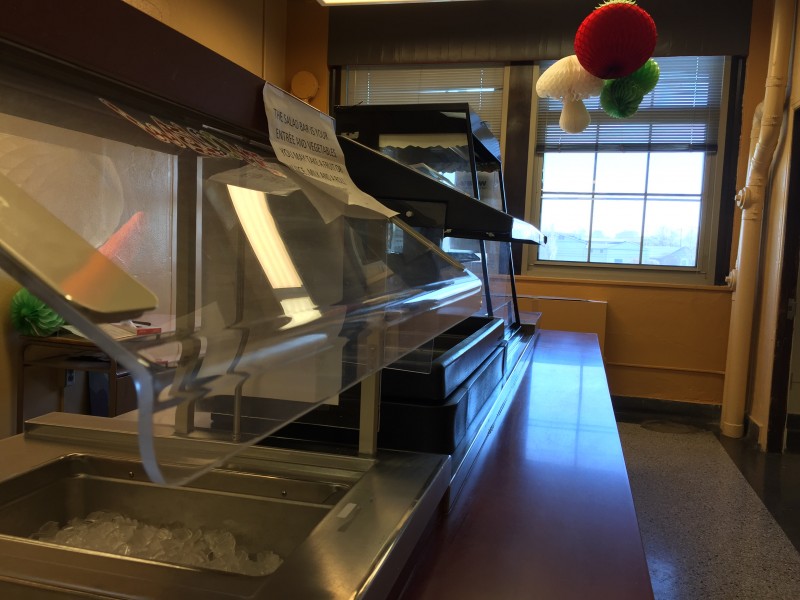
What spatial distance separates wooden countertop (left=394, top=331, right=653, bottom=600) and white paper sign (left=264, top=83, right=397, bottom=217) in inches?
18.5

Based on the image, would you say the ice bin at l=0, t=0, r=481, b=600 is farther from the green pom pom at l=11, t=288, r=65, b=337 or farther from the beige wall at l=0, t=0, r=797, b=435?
the beige wall at l=0, t=0, r=797, b=435

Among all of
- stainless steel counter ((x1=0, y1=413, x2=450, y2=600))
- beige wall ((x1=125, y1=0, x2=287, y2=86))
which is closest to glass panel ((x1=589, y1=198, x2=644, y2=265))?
beige wall ((x1=125, y1=0, x2=287, y2=86))

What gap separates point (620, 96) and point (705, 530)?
177 cm

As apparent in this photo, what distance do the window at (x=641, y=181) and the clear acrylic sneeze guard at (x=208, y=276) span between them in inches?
152

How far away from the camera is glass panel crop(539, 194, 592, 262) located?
4.61 m

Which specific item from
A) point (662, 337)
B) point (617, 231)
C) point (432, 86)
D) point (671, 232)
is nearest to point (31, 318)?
point (432, 86)

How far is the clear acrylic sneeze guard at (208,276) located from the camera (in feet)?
1.03

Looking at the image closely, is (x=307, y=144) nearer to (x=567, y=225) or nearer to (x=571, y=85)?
(x=571, y=85)

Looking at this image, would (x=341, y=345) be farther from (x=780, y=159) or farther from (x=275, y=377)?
(x=780, y=159)

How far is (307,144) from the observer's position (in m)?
0.82

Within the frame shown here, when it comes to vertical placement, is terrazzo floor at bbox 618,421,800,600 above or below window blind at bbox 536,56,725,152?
below

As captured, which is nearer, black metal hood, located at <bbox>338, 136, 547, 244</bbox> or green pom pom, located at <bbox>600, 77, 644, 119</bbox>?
black metal hood, located at <bbox>338, 136, 547, 244</bbox>

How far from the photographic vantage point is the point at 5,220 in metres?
0.33

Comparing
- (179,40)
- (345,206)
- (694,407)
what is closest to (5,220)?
Answer: (179,40)
